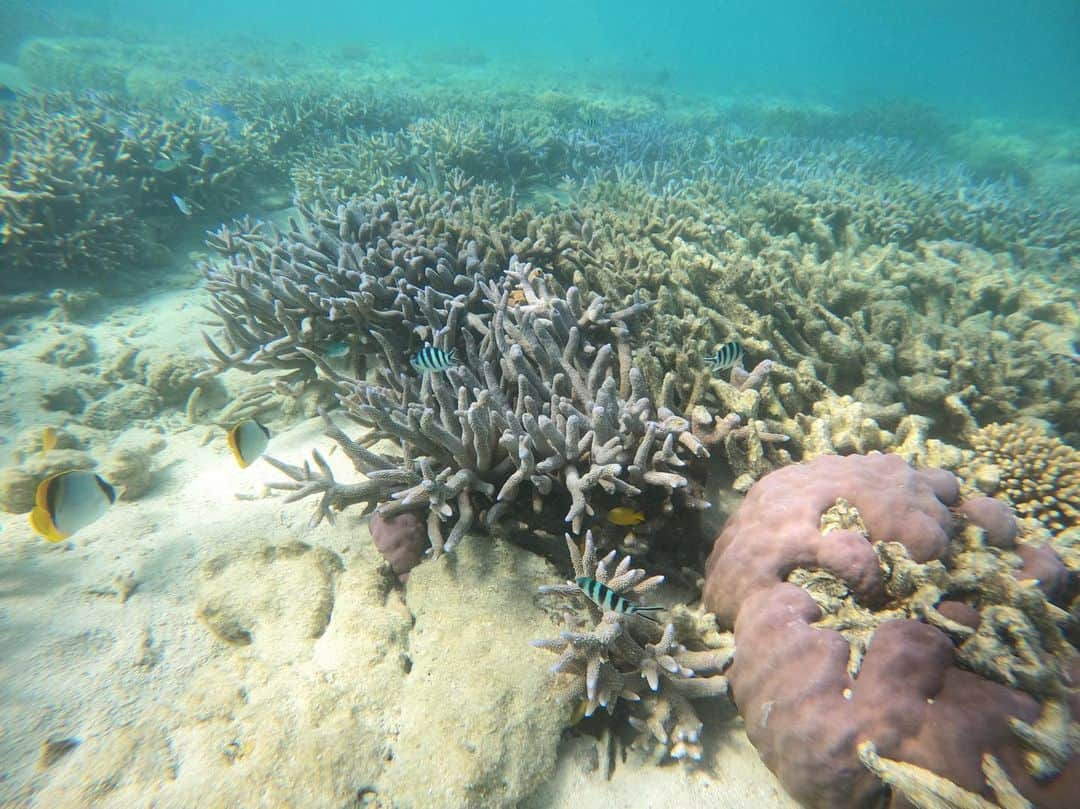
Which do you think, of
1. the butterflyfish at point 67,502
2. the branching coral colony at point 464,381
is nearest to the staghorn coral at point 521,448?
the branching coral colony at point 464,381

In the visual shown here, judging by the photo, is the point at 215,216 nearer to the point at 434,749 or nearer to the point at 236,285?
the point at 236,285

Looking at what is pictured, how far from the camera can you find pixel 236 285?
14.0 feet

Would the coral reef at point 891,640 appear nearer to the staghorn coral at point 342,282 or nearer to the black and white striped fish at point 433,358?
the black and white striped fish at point 433,358

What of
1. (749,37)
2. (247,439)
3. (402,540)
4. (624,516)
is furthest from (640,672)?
(749,37)

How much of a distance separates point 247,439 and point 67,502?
941 mm

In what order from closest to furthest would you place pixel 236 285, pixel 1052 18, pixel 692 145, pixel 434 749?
1. pixel 434 749
2. pixel 236 285
3. pixel 692 145
4. pixel 1052 18

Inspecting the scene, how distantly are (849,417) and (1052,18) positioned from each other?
464 feet

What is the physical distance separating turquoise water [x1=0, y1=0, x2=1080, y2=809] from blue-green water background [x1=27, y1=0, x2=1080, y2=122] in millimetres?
30349

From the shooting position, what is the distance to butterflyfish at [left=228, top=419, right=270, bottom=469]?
9.55ft

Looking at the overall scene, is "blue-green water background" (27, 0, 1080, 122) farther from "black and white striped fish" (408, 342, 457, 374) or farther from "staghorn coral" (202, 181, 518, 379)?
"black and white striped fish" (408, 342, 457, 374)

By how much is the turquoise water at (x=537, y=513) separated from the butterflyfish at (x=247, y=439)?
0.01 meters

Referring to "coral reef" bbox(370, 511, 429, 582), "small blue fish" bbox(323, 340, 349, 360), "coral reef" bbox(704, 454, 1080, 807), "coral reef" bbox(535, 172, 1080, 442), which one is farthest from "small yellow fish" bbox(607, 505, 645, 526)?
"small blue fish" bbox(323, 340, 349, 360)

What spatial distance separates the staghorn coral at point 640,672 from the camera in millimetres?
2287

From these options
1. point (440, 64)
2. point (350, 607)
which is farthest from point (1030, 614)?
point (440, 64)
